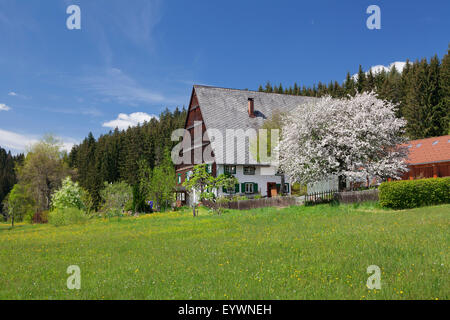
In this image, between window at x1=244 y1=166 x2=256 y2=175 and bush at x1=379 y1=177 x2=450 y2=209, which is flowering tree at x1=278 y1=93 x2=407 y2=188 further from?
window at x1=244 y1=166 x2=256 y2=175

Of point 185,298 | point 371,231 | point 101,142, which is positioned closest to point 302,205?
point 371,231

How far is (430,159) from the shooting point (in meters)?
31.3

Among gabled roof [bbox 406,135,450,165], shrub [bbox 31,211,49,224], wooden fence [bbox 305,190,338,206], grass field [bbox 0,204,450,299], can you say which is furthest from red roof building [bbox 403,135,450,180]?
shrub [bbox 31,211,49,224]

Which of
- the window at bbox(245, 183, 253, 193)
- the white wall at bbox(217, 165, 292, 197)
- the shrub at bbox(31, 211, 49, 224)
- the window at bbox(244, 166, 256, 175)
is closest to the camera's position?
the white wall at bbox(217, 165, 292, 197)

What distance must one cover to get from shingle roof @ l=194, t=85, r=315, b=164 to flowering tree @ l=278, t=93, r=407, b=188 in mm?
14367

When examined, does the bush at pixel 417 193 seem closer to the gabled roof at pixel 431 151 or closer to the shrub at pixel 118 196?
the gabled roof at pixel 431 151

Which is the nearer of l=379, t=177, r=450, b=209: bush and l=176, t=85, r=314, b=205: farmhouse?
l=379, t=177, r=450, b=209: bush

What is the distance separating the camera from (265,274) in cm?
810

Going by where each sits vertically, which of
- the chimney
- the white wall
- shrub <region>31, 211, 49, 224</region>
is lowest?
shrub <region>31, 211, 49, 224</region>

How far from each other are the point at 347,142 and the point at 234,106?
73.9 feet

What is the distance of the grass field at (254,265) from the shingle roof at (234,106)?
28242 millimetres

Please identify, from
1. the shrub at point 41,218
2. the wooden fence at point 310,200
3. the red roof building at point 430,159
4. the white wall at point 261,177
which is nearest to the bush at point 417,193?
the wooden fence at point 310,200

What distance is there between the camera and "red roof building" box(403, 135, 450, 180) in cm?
3062

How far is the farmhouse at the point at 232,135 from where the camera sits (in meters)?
40.8
